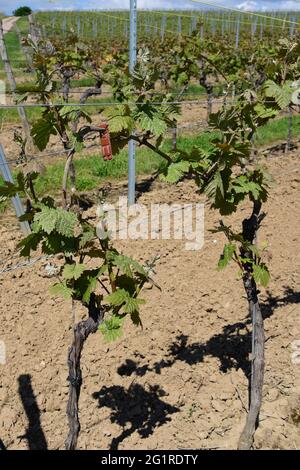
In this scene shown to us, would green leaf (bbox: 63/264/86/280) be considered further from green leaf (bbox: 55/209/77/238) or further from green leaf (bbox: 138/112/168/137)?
green leaf (bbox: 138/112/168/137)

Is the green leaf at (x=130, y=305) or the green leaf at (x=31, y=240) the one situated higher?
the green leaf at (x=31, y=240)

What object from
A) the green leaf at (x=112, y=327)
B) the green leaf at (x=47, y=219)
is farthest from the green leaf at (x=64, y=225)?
the green leaf at (x=112, y=327)

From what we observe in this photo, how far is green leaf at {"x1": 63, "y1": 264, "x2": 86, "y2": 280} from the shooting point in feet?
7.40

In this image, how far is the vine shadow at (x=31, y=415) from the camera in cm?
307

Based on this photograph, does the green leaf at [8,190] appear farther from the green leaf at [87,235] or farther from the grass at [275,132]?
the grass at [275,132]

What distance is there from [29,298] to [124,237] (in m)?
1.34

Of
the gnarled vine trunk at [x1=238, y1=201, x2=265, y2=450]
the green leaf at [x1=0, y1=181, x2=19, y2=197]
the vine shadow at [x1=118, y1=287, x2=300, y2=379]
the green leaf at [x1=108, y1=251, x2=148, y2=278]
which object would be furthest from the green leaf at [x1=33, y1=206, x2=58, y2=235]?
the vine shadow at [x1=118, y1=287, x2=300, y2=379]

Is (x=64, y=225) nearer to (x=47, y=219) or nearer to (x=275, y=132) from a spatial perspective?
(x=47, y=219)

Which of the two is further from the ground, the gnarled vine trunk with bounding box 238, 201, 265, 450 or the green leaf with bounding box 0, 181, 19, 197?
the green leaf with bounding box 0, 181, 19, 197

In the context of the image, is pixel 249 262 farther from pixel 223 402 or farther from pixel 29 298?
pixel 29 298

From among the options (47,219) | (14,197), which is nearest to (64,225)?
(47,219)

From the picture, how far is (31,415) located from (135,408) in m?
0.72

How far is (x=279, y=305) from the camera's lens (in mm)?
4141

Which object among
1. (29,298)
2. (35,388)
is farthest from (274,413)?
(29,298)
